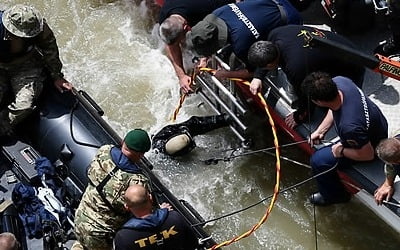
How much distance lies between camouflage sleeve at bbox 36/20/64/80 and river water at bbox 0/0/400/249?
1.02 meters

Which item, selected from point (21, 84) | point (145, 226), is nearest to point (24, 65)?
point (21, 84)

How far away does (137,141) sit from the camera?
15.0 feet

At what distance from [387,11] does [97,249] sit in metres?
2.82

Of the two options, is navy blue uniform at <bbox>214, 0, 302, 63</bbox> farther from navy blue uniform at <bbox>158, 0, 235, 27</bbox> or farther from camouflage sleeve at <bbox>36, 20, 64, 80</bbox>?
camouflage sleeve at <bbox>36, 20, 64, 80</bbox>

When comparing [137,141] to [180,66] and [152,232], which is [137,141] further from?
[180,66]

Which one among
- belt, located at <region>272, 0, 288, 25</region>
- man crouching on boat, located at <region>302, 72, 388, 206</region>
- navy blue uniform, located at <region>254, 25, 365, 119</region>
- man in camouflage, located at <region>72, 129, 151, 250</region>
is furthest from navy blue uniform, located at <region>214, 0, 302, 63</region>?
man in camouflage, located at <region>72, 129, 151, 250</region>

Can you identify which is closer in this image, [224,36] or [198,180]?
[224,36]

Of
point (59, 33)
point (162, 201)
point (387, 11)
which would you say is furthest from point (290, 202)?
point (59, 33)

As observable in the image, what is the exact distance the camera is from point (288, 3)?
18.7ft

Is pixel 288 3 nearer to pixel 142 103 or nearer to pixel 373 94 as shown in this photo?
pixel 373 94

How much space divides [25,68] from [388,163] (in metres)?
2.74

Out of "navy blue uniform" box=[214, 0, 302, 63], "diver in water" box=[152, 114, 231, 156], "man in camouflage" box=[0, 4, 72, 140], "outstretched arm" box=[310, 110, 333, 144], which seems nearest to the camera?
"outstretched arm" box=[310, 110, 333, 144]

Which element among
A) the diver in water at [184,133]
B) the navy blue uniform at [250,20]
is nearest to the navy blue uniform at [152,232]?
the navy blue uniform at [250,20]

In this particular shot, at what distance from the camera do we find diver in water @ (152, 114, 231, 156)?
6.07m
